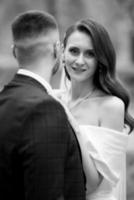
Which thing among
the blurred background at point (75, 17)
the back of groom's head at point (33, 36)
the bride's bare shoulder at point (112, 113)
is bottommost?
the blurred background at point (75, 17)

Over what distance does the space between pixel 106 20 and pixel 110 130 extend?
43.1ft

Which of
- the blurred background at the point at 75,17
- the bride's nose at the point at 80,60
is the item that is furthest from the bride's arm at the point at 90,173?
the blurred background at the point at 75,17

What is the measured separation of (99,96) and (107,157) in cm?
53

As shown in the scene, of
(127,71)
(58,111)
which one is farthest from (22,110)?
(127,71)

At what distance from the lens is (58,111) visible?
2674mm

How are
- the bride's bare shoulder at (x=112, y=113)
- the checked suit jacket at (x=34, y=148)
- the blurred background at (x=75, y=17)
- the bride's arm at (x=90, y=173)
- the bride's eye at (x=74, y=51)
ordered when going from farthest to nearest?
the blurred background at (x=75, y=17)
the bride's eye at (x=74, y=51)
the bride's bare shoulder at (x=112, y=113)
the bride's arm at (x=90, y=173)
the checked suit jacket at (x=34, y=148)

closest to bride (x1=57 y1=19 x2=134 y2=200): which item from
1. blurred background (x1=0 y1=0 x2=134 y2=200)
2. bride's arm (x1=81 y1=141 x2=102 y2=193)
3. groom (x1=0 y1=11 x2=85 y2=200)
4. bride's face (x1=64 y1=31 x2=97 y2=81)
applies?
bride's face (x1=64 y1=31 x2=97 y2=81)

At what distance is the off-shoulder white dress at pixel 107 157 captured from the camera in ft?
11.5

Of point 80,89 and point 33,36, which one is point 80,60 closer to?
point 80,89

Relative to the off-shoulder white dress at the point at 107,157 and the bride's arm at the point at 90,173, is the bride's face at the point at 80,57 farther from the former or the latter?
the bride's arm at the point at 90,173

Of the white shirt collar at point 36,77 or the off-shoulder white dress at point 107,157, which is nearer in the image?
the white shirt collar at point 36,77

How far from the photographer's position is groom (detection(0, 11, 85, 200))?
2.61 meters

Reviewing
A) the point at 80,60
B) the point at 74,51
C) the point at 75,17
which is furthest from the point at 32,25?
the point at 75,17

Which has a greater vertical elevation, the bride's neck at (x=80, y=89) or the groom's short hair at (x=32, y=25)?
the groom's short hair at (x=32, y=25)
